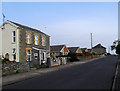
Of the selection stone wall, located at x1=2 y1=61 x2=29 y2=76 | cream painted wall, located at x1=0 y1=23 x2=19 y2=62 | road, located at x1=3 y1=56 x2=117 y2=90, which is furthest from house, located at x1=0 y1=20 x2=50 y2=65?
road, located at x1=3 y1=56 x2=117 y2=90

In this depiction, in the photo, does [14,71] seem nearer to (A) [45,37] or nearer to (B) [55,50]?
(A) [45,37]

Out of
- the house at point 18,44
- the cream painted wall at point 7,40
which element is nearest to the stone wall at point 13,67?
the house at point 18,44

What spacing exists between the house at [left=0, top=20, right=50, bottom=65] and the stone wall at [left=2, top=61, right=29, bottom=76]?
4.95 m

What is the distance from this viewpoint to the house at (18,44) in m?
20.4

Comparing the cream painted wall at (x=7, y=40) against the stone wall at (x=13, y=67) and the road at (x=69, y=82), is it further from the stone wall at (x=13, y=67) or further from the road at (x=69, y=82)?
the road at (x=69, y=82)

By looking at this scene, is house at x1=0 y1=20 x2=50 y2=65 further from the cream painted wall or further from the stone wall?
the stone wall

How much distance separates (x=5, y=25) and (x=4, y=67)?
1088 centimetres

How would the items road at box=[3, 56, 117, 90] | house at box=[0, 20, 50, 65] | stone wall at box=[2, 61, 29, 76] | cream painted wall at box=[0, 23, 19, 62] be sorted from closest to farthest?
road at box=[3, 56, 117, 90] → stone wall at box=[2, 61, 29, 76] → house at box=[0, 20, 50, 65] → cream painted wall at box=[0, 23, 19, 62]

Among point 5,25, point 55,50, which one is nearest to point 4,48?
point 5,25

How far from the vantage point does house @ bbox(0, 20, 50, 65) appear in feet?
67.1

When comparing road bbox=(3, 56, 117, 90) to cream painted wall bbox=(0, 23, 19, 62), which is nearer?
road bbox=(3, 56, 117, 90)

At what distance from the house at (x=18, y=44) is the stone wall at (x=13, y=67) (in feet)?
16.2

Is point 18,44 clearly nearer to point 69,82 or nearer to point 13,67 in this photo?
point 13,67

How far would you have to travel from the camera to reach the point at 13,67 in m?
14.2
